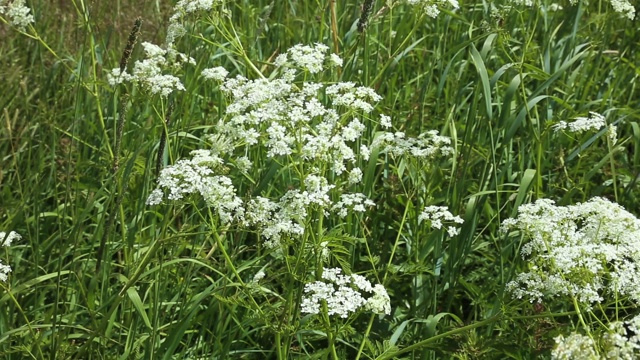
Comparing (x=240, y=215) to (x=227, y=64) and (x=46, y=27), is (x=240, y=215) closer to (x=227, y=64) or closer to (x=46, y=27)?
(x=227, y=64)

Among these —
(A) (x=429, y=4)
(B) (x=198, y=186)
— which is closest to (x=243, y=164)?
(B) (x=198, y=186)

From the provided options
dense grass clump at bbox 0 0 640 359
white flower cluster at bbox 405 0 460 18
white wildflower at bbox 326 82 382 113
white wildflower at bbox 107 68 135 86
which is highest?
white flower cluster at bbox 405 0 460 18

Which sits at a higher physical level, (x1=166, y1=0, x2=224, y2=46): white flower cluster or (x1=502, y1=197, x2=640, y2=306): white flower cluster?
(x1=166, y1=0, x2=224, y2=46): white flower cluster

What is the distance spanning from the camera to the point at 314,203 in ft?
9.53

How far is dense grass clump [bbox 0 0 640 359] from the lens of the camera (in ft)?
9.78

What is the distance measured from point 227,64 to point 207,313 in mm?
2253

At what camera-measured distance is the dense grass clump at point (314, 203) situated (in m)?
2.98

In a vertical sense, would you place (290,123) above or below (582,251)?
above

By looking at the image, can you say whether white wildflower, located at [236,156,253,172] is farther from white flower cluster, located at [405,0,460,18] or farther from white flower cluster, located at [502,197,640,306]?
white flower cluster, located at [405,0,460,18]

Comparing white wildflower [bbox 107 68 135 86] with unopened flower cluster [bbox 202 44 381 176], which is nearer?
unopened flower cluster [bbox 202 44 381 176]

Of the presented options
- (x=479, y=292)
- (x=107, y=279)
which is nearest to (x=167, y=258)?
(x=107, y=279)

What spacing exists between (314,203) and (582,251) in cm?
86

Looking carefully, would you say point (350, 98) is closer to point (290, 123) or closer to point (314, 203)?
point (290, 123)

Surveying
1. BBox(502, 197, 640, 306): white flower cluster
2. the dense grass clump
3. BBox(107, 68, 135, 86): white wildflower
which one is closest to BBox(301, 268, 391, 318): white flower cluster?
the dense grass clump
